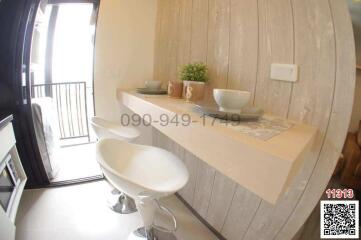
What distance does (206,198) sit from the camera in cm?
162

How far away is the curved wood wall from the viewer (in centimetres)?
87

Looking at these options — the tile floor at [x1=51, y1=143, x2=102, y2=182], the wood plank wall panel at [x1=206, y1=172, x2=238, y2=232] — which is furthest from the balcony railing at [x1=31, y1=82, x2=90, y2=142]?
the wood plank wall panel at [x1=206, y1=172, x2=238, y2=232]

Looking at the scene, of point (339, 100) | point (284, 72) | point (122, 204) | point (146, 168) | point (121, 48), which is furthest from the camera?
point (121, 48)

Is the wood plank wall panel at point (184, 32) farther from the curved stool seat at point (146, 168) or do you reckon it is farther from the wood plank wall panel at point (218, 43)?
the curved stool seat at point (146, 168)

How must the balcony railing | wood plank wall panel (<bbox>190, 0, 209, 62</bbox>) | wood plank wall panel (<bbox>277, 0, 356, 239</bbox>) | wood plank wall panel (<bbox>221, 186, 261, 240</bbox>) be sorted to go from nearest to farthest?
wood plank wall panel (<bbox>277, 0, 356, 239</bbox>)
wood plank wall panel (<bbox>221, 186, 261, 240</bbox>)
wood plank wall panel (<bbox>190, 0, 209, 62</bbox>)
the balcony railing

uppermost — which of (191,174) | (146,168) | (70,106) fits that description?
(70,106)

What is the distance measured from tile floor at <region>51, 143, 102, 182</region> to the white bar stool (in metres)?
0.47

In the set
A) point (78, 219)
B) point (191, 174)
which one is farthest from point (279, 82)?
point (78, 219)

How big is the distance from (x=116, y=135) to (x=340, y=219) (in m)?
1.43

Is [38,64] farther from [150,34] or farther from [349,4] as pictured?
[349,4]

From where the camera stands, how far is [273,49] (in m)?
1.07

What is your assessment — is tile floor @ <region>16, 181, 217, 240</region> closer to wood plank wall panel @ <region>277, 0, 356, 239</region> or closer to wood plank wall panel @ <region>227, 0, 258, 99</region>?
wood plank wall panel @ <region>277, 0, 356, 239</region>

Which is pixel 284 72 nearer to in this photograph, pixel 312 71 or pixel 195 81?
pixel 312 71

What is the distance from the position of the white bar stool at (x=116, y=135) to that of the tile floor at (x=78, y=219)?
6cm
